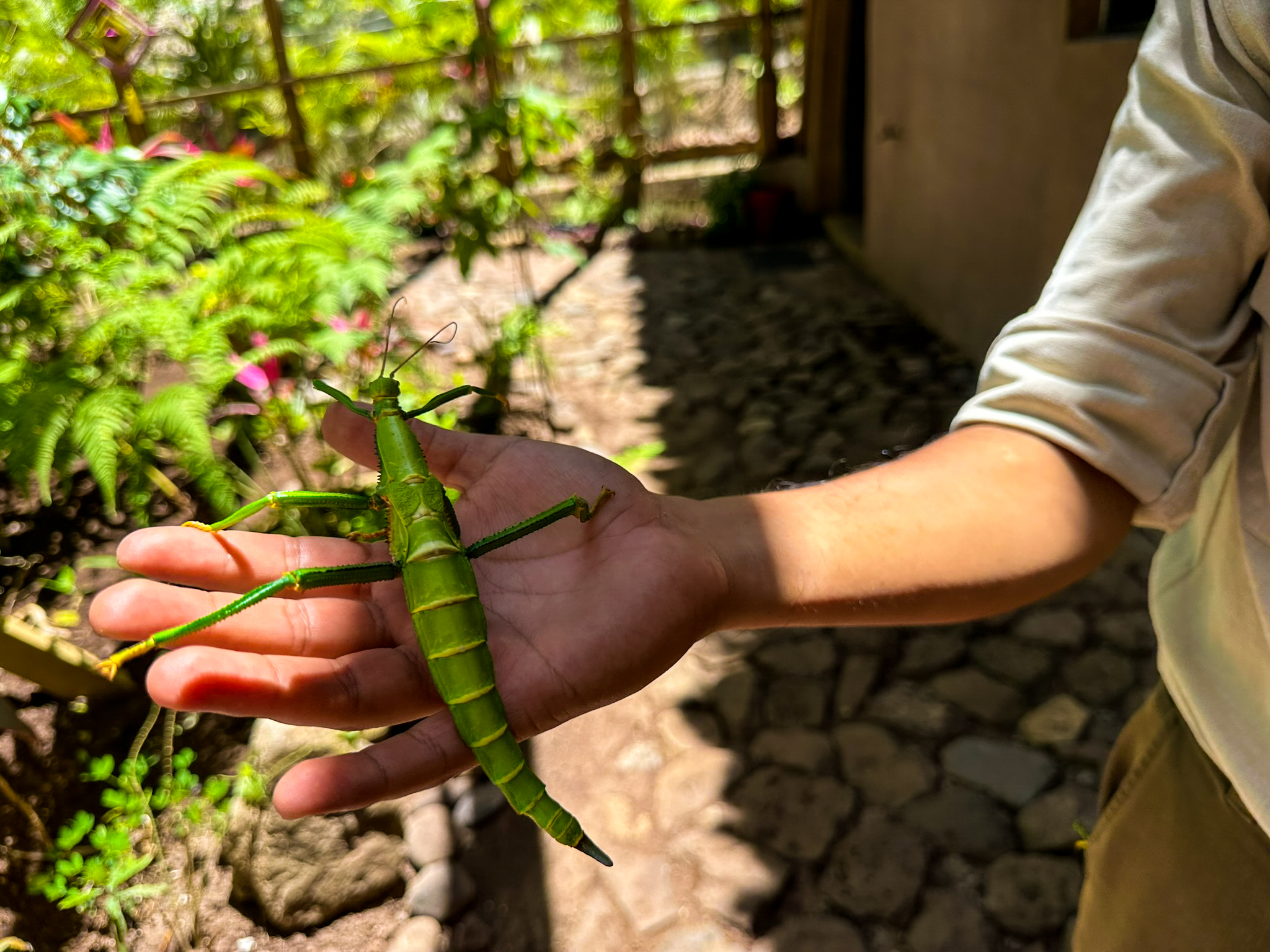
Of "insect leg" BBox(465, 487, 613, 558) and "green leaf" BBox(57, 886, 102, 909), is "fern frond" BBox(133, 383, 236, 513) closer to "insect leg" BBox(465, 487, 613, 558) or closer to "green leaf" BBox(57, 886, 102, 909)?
"green leaf" BBox(57, 886, 102, 909)

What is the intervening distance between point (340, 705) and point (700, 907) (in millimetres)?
1824

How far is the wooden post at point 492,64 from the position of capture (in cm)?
497

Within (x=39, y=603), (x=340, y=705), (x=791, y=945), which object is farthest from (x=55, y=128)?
(x=791, y=945)

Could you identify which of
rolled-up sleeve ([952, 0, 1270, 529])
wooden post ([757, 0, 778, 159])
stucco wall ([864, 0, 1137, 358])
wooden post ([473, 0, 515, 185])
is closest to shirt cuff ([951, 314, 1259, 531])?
rolled-up sleeve ([952, 0, 1270, 529])

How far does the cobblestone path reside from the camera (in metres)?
2.64

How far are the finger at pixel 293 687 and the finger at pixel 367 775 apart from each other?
95mm

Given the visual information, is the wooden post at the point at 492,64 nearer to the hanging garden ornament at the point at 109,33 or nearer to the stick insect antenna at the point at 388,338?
the stick insect antenna at the point at 388,338

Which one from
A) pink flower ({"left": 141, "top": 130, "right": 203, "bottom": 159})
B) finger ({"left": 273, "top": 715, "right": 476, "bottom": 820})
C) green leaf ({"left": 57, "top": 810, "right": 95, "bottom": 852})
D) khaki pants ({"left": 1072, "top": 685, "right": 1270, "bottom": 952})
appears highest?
pink flower ({"left": 141, "top": 130, "right": 203, "bottom": 159})

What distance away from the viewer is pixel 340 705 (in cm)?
138

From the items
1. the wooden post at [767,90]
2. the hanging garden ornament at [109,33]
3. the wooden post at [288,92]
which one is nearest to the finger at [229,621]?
the hanging garden ornament at [109,33]

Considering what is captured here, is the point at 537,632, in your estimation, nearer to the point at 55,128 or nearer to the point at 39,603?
the point at 39,603

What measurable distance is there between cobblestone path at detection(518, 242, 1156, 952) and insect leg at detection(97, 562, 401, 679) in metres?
1.23

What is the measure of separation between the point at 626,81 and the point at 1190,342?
31.0ft

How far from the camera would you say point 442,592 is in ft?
4.98
